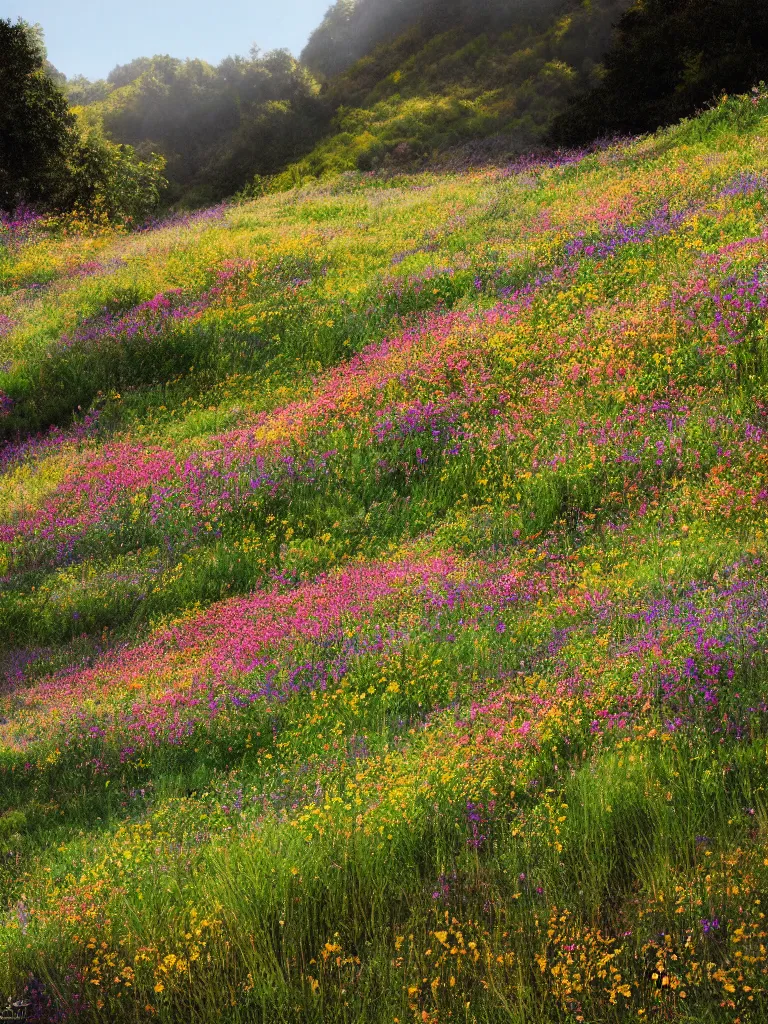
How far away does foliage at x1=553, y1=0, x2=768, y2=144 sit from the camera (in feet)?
83.7

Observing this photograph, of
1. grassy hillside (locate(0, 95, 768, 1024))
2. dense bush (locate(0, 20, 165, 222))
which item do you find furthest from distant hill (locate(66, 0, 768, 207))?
grassy hillside (locate(0, 95, 768, 1024))

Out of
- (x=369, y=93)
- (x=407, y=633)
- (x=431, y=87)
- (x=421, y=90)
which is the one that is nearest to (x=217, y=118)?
(x=369, y=93)

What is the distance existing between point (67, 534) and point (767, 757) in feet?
31.4

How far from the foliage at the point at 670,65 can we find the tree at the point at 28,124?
1887 centimetres

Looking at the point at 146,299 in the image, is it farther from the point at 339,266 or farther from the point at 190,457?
the point at 190,457

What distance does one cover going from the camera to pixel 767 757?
420 centimetres

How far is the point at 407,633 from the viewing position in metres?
7.02

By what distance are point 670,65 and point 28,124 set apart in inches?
909

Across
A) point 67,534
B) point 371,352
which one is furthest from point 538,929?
point 371,352

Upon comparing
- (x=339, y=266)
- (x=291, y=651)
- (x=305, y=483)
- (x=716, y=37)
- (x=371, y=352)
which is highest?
(x=716, y=37)

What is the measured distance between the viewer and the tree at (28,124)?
28.9 meters

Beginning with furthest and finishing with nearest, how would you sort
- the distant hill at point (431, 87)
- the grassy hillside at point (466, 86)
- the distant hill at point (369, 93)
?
the distant hill at point (369, 93) < the grassy hillside at point (466, 86) < the distant hill at point (431, 87)

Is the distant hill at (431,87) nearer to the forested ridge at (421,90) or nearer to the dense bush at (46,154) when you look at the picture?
the forested ridge at (421,90)

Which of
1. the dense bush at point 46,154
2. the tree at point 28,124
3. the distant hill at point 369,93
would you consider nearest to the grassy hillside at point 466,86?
the distant hill at point 369,93
